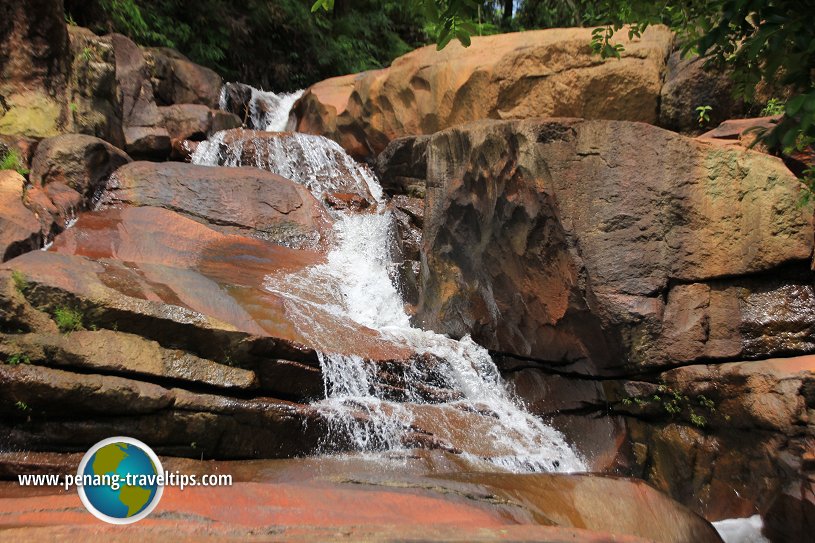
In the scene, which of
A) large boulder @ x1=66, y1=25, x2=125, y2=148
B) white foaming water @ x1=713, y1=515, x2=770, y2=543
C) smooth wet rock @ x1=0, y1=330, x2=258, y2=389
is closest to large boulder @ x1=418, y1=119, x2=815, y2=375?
white foaming water @ x1=713, y1=515, x2=770, y2=543

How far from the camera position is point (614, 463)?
4.84 m

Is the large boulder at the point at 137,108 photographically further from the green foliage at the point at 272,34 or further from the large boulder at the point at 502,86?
the large boulder at the point at 502,86

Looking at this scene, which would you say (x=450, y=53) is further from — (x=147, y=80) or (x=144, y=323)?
(x=144, y=323)

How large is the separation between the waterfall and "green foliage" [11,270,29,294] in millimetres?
2281

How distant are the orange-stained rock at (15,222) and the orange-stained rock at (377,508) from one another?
2.98m

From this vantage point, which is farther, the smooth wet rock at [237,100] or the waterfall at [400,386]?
the smooth wet rock at [237,100]

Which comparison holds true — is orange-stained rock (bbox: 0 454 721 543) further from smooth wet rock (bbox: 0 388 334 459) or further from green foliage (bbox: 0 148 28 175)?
green foliage (bbox: 0 148 28 175)

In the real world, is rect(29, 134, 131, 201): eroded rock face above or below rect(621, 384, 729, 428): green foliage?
above

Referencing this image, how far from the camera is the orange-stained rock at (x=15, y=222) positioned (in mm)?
5629

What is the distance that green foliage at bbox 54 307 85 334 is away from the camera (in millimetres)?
3932

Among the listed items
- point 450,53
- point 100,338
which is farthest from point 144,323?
point 450,53

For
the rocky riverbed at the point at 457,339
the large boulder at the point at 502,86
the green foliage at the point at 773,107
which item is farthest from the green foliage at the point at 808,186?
the large boulder at the point at 502,86

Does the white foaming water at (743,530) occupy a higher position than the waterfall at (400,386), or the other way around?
the waterfall at (400,386)

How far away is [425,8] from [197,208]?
637 cm
